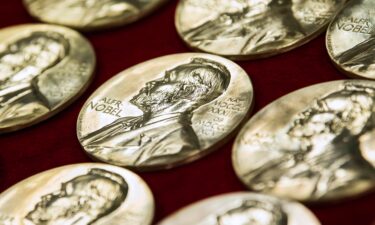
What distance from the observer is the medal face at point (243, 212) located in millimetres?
1248

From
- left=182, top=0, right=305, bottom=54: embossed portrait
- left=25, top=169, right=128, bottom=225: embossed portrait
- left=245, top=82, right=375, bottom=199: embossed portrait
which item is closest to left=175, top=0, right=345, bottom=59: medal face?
left=182, top=0, right=305, bottom=54: embossed portrait

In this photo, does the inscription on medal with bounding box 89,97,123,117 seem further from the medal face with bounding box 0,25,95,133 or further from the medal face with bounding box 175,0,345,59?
the medal face with bounding box 175,0,345,59

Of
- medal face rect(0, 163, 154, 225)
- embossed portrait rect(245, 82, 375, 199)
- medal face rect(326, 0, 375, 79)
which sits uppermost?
medal face rect(326, 0, 375, 79)

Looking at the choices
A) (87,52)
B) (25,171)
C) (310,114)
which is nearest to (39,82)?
(87,52)

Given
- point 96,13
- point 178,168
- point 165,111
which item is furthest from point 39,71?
point 178,168

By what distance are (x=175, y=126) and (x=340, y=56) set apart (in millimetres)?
423

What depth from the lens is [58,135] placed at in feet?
5.38

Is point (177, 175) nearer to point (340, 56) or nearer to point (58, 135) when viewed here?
point (58, 135)

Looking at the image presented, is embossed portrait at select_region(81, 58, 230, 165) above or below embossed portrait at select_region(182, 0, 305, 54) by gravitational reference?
below

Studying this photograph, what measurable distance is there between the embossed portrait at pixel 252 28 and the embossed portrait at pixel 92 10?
0.22 m

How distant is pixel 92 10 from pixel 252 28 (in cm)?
50

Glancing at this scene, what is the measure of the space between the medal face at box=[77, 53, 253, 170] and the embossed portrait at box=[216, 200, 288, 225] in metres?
0.21

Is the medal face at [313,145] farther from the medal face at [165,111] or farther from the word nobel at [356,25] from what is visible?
the word nobel at [356,25]

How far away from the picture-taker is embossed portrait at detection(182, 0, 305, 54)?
1661 millimetres
